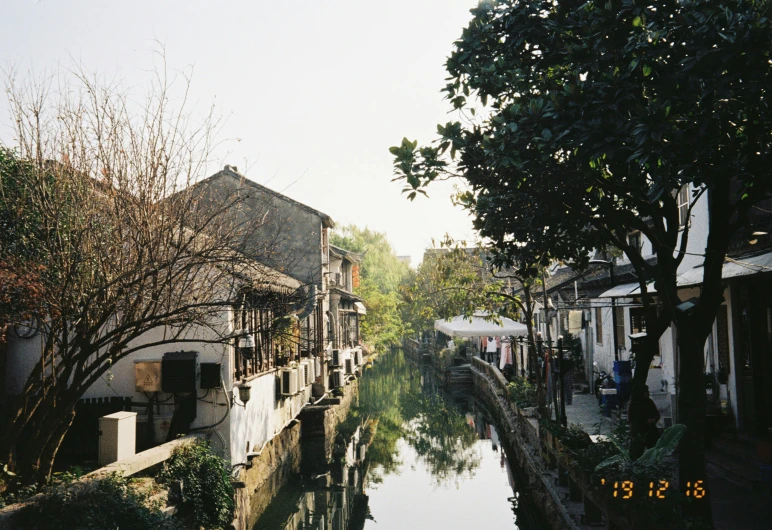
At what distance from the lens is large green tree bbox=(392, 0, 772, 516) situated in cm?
555

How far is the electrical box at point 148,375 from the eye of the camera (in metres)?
11.2

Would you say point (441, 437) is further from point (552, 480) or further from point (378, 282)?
point (378, 282)

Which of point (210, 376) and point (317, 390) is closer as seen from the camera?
point (210, 376)

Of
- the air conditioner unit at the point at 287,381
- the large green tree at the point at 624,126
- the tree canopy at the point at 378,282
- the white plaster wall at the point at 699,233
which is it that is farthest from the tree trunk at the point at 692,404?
the tree canopy at the point at 378,282

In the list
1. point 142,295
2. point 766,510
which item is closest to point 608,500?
point 766,510

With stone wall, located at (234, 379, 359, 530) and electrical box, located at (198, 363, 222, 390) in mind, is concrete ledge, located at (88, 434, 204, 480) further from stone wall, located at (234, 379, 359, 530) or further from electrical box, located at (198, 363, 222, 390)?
stone wall, located at (234, 379, 359, 530)

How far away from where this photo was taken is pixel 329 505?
49.4 feet

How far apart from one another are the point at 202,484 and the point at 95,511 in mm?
2718

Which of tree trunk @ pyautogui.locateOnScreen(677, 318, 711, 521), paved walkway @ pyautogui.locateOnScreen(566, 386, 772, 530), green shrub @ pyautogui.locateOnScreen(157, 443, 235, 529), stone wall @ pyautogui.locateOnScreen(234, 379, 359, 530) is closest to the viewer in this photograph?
tree trunk @ pyautogui.locateOnScreen(677, 318, 711, 521)

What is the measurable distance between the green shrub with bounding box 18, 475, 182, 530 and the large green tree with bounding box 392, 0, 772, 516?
4773 millimetres

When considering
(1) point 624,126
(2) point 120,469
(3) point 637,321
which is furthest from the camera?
(3) point 637,321

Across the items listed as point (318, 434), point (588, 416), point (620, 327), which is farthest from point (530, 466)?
point (620, 327)

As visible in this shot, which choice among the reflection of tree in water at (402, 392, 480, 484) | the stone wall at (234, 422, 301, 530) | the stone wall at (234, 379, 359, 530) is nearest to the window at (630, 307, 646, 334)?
the reflection of tree in water at (402, 392, 480, 484)

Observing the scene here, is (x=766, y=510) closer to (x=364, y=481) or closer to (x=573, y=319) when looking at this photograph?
(x=364, y=481)
